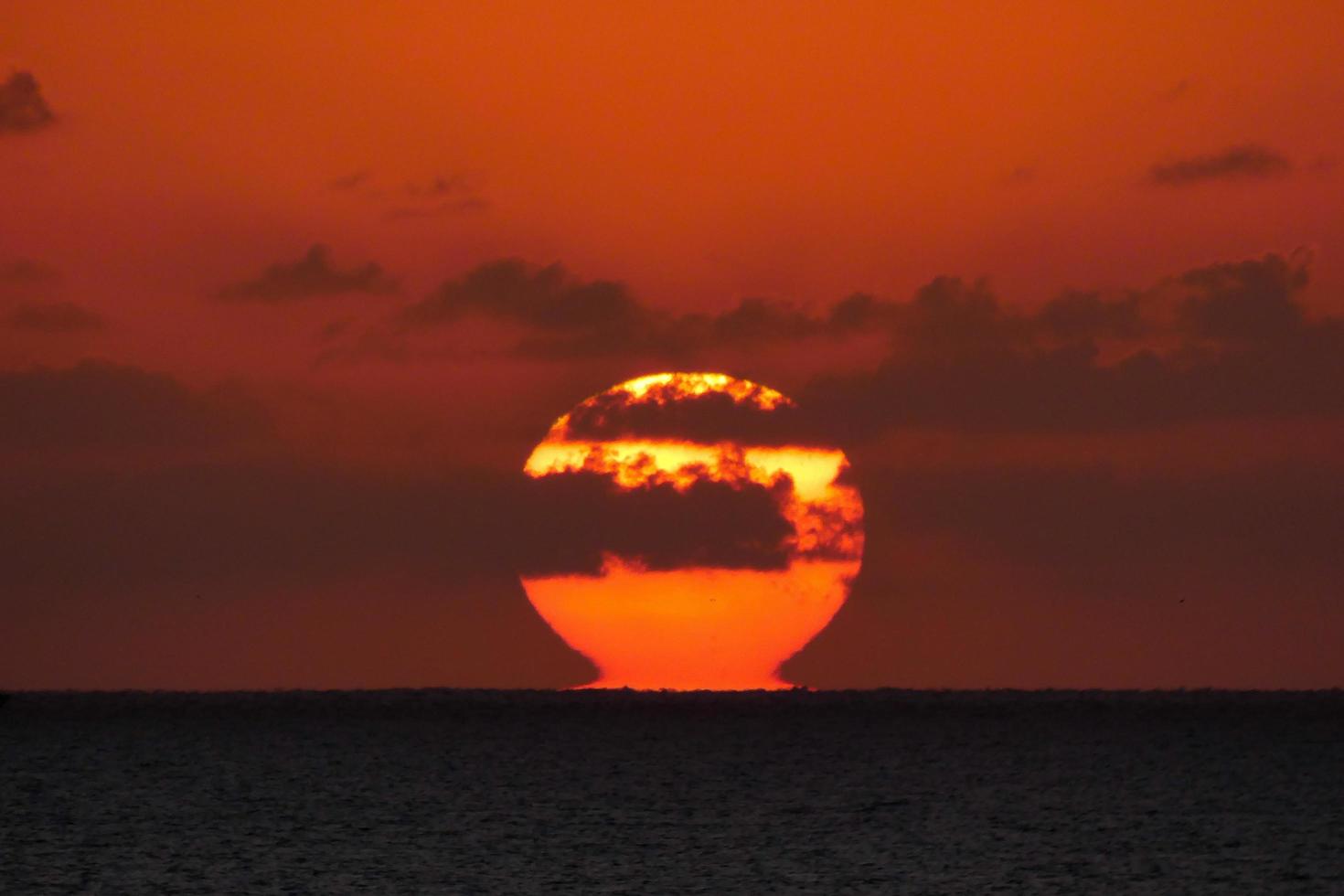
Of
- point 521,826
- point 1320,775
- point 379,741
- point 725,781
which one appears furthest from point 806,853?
point 379,741

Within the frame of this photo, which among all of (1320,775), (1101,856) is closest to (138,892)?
(1101,856)

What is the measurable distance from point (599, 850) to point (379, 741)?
361 feet

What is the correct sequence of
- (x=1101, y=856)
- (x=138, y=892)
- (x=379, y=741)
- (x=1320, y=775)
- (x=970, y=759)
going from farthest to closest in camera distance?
(x=379, y=741), (x=970, y=759), (x=1320, y=775), (x=1101, y=856), (x=138, y=892)

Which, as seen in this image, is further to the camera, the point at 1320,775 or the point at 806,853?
the point at 1320,775

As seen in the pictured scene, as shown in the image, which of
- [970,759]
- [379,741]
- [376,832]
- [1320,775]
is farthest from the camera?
[379,741]

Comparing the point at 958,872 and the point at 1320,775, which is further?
the point at 1320,775

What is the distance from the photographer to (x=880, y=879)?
70688 millimetres

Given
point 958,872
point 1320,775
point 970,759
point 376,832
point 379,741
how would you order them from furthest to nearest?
point 379,741 → point 970,759 → point 1320,775 → point 376,832 → point 958,872

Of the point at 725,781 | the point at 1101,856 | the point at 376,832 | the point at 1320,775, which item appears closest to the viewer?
the point at 1101,856

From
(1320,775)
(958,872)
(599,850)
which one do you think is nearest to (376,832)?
(599,850)

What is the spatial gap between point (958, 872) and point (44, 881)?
1119 inches

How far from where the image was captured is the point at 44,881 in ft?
228

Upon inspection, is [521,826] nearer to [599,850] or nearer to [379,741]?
[599,850]

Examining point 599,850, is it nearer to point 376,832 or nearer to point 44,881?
point 376,832
